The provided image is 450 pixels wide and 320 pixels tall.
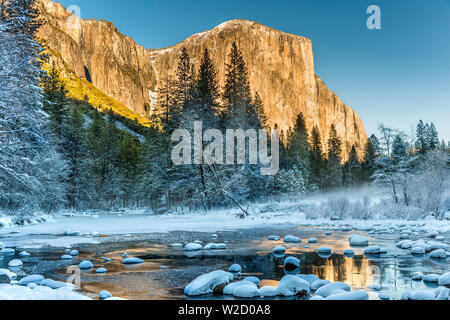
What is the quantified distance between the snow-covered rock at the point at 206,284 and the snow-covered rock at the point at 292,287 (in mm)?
856

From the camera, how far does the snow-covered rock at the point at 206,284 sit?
410 centimetres

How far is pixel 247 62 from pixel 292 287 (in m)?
152

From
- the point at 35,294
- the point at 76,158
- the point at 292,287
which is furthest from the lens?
the point at 76,158

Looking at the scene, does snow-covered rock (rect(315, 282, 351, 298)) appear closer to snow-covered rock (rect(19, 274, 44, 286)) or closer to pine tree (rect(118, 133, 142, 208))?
snow-covered rock (rect(19, 274, 44, 286))

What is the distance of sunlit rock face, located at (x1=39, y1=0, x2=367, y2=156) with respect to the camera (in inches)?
5531

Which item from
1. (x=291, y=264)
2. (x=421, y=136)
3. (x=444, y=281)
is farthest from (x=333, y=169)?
(x=444, y=281)

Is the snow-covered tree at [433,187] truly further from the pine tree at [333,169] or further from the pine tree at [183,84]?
the pine tree at [333,169]

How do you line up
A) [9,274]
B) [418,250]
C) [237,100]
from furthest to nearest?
[237,100] < [418,250] < [9,274]

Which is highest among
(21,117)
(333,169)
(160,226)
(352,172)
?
(21,117)

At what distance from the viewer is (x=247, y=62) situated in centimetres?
14712

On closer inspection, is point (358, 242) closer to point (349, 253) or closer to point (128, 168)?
point (349, 253)

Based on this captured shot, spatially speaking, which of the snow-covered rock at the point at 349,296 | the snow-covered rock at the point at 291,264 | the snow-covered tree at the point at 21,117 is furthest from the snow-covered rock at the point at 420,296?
the snow-covered tree at the point at 21,117
